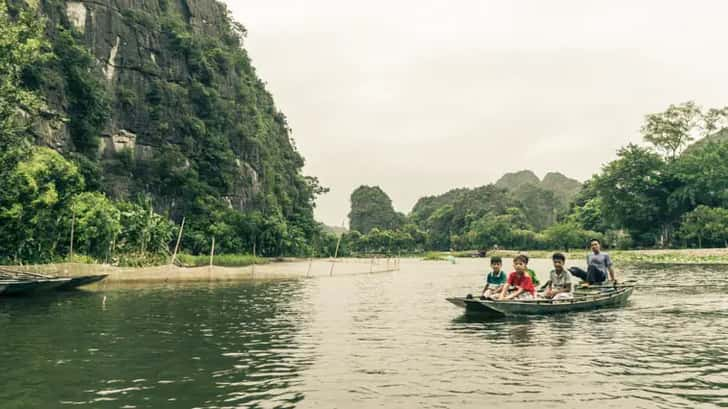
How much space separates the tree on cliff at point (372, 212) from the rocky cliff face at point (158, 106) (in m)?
85.6

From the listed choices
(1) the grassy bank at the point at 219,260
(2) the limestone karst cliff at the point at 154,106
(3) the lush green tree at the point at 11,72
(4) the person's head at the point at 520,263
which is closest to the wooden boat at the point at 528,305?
(4) the person's head at the point at 520,263

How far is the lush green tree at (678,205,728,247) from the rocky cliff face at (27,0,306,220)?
55555mm

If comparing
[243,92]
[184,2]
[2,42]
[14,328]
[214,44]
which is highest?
[184,2]

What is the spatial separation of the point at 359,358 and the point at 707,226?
69.9 metres

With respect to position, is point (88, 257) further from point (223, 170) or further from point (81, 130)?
point (223, 170)

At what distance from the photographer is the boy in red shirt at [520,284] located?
17.0m

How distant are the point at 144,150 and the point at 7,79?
37.2m

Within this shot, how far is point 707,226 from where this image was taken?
67.9 metres

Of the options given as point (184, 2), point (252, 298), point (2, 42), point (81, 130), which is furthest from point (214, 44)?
point (252, 298)

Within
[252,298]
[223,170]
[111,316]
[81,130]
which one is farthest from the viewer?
[223,170]

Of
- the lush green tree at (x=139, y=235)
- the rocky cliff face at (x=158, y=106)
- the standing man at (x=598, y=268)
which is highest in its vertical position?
the rocky cliff face at (x=158, y=106)

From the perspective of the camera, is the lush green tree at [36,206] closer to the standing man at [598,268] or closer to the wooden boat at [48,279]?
the wooden boat at [48,279]

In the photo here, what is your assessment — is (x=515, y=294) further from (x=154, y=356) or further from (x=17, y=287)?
(x=17, y=287)

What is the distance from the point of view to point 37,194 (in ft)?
105
